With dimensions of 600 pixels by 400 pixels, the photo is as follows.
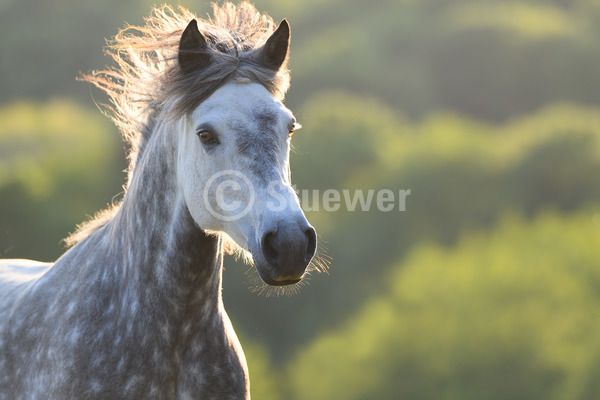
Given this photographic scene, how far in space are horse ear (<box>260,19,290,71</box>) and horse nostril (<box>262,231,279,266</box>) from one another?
80 cm

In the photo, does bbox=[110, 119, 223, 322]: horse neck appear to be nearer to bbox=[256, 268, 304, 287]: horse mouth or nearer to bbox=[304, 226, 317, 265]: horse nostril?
bbox=[256, 268, 304, 287]: horse mouth

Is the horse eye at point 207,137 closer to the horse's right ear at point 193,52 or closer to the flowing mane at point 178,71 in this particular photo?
the flowing mane at point 178,71

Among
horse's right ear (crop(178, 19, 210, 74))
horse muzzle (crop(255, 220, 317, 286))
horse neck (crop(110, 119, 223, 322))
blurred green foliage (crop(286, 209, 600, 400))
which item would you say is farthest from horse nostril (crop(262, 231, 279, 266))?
blurred green foliage (crop(286, 209, 600, 400))

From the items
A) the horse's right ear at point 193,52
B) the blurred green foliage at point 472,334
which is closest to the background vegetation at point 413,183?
the blurred green foliage at point 472,334

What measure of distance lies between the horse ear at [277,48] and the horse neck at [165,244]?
18.6 inches

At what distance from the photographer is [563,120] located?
14562mm

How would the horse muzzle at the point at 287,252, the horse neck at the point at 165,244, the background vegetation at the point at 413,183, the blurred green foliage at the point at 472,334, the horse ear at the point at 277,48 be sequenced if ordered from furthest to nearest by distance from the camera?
the background vegetation at the point at 413,183, the blurred green foliage at the point at 472,334, the horse ear at the point at 277,48, the horse neck at the point at 165,244, the horse muzzle at the point at 287,252

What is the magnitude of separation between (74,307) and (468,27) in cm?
1769

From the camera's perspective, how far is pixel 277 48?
2.62 metres

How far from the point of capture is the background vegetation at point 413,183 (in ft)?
35.2

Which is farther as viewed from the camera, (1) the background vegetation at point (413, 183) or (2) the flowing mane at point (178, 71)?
(1) the background vegetation at point (413, 183)

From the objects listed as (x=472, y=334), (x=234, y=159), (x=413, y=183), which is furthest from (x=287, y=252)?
(x=413, y=183)

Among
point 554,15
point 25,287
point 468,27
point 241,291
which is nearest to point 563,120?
point 468,27

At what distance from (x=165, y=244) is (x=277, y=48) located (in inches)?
34.5
